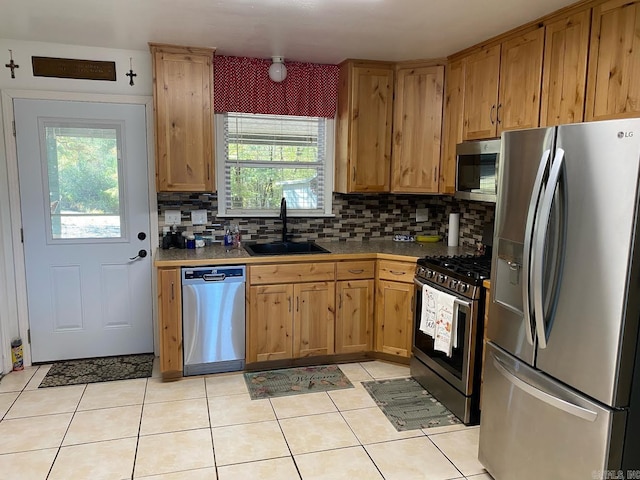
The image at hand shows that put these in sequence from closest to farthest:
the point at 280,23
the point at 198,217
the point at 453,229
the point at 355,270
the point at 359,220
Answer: the point at 280,23 < the point at 355,270 < the point at 198,217 < the point at 453,229 < the point at 359,220

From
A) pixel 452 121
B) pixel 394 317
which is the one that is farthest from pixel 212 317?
pixel 452 121

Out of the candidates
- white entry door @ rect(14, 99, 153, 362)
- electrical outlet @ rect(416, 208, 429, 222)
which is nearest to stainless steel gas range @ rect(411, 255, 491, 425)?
electrical outlet @ rect(416, 208, 429, 222)

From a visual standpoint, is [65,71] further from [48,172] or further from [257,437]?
[257,437]

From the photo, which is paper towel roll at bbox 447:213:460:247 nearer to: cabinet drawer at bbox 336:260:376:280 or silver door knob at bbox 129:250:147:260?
cabinet drawer at bbox 336:260:376:280

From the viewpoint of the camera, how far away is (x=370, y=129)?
12.5 ft

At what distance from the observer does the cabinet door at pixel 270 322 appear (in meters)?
3.46

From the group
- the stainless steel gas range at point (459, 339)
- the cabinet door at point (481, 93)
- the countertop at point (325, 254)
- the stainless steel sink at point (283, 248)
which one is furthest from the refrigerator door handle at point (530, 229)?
the stainless steel sink at point (283, 248)

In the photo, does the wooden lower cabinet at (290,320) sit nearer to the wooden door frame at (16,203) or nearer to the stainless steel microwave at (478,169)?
the stainless steel microwave at (478,169)

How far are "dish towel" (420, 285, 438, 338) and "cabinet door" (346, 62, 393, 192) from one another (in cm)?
108

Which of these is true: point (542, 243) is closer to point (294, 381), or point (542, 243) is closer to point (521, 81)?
point (521, 81)

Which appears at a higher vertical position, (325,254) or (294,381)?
(325,254)

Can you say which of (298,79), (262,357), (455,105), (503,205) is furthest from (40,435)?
(455,105)

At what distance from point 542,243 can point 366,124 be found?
7.31 ft

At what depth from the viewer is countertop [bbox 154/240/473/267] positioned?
3.30m
